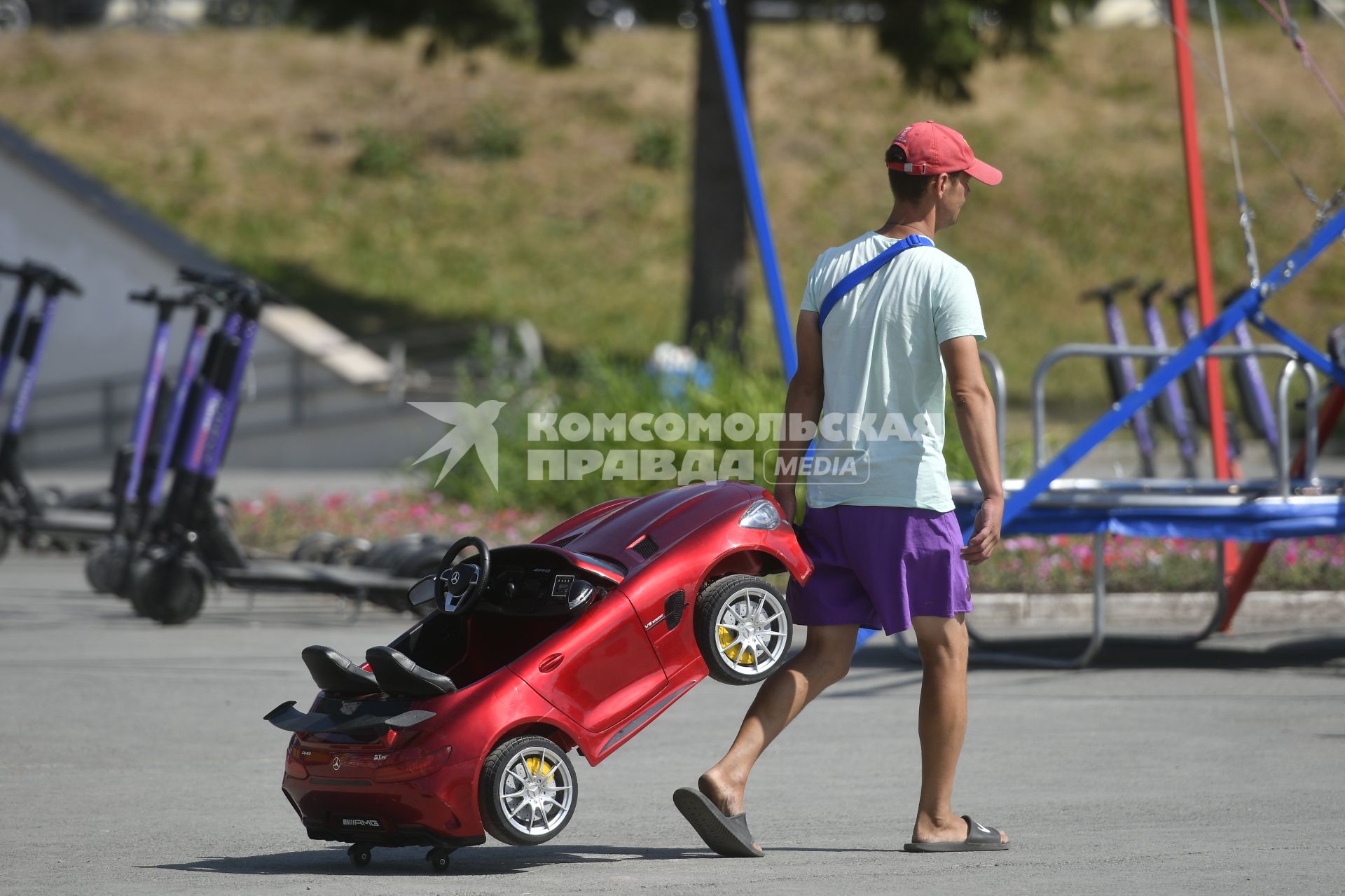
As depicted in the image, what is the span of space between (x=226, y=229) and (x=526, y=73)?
1121 centimetres

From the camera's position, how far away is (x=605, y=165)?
38844mm

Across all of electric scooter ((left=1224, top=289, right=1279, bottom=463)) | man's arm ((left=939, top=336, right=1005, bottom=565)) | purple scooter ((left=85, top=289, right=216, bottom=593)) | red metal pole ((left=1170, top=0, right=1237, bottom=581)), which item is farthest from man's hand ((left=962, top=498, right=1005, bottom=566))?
electric scooter ((left=1224, top=289, right=1279, bottom=463))

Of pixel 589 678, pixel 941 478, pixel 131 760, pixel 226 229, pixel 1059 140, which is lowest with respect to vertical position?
pixel 131 760

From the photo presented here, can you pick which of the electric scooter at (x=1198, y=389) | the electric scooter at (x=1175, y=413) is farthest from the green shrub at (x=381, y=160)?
the electric scooter at (x=1175, y=413)

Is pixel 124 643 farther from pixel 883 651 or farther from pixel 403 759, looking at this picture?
pixel 403 759

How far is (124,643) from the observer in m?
9.84

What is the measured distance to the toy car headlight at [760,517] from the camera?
5152 millimetres

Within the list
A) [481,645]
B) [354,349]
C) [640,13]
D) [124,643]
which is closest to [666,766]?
[481,645]

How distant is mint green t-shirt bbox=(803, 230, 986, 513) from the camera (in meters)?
4.95

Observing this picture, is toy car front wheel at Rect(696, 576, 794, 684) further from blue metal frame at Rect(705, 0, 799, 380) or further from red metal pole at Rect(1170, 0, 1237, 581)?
red metal pole at Rect(1170, 0, 1237, 581)

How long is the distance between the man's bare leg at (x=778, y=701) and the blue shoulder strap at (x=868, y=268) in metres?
0.94

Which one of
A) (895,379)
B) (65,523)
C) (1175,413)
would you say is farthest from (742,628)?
(1175,413)

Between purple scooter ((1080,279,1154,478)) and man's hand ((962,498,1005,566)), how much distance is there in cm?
871

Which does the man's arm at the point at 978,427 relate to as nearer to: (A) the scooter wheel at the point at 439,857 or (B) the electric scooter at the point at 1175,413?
(A) the scooter wheel at the point at 439,857
